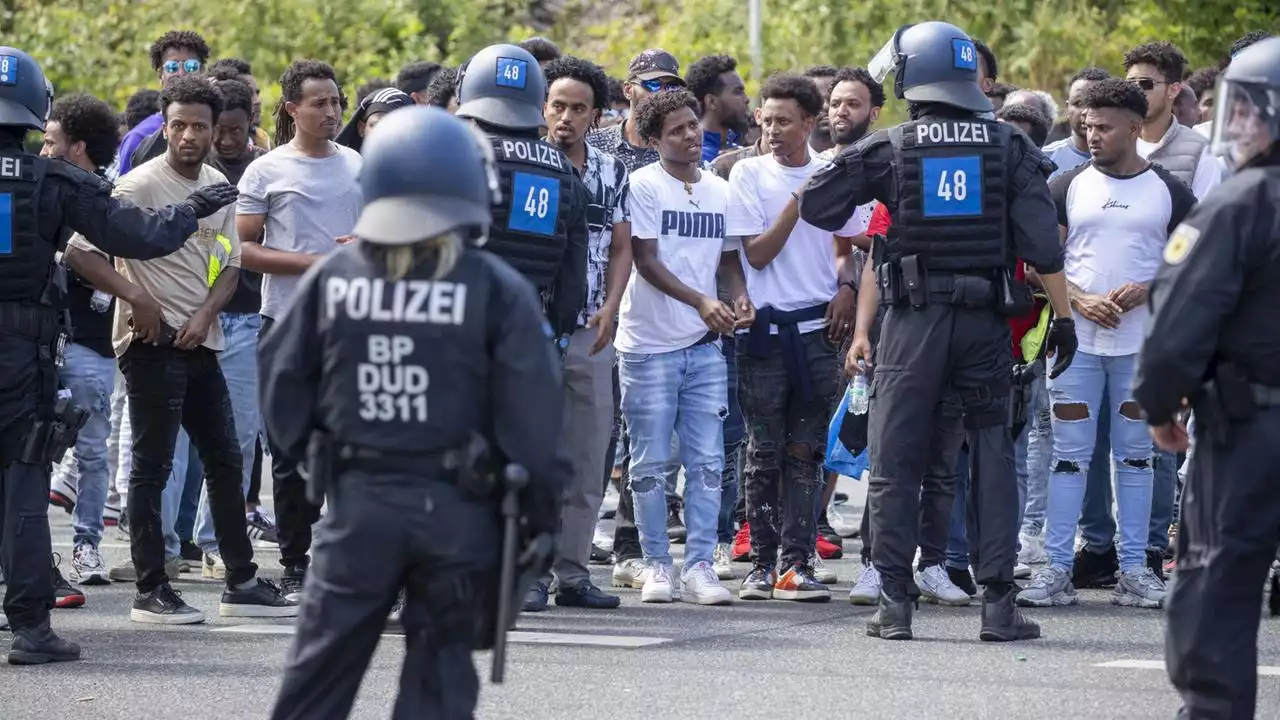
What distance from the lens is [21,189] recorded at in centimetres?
759

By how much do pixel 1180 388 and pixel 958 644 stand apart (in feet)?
9.25

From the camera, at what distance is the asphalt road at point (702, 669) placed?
22.4ft

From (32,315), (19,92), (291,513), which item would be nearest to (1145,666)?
(291,513)

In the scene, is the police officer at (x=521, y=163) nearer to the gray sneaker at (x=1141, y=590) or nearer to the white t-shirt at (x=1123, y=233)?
the white t-shirt at (x=1123, y=233)

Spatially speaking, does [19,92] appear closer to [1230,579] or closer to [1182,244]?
[1182,244]

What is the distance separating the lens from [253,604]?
8.80 meters

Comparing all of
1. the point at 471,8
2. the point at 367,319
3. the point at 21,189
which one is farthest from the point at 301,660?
the point at 471,8

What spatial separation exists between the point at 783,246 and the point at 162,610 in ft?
10.3

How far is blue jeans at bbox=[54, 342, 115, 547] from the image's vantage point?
32.7ft

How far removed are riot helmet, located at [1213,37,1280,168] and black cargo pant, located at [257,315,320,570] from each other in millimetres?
4418

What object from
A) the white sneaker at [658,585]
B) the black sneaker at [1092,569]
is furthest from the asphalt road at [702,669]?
the black sneaker at [1092,569]

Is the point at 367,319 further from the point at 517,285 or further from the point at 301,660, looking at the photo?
the point at 301,660

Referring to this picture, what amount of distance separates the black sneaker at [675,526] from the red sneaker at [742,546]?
0.65 meters

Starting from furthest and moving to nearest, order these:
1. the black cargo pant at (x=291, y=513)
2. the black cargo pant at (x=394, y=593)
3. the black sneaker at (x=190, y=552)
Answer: the black sneaker at (x=190, y=552) → the black cargo pant at (x=291, y=513) → the black cargo pant at (x=394, y=593)
